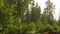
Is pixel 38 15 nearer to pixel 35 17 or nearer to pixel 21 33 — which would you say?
pixel 35 17

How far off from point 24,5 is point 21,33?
4.80 meters

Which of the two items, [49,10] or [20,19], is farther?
[49,10]

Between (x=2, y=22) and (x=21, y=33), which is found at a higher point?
(x=2, y=22)

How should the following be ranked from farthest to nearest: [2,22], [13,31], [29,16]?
[29,16]
[13,31]
[2,22]

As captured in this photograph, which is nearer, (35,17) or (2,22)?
(2,22)

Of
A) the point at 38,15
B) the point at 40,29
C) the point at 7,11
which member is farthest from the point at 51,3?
the point at 7,11

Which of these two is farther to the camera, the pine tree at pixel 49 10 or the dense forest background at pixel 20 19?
the pine tree at pixel 49 10

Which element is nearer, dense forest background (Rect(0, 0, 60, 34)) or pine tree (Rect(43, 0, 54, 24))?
dense forest background (Rect(0, 0, 60, 34))

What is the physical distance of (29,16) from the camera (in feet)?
177

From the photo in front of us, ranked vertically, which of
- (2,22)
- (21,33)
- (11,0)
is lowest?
(21,33)

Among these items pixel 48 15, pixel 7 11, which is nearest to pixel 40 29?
pixel 7 11

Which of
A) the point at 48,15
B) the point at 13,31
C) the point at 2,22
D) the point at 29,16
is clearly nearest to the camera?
the point at 2,22

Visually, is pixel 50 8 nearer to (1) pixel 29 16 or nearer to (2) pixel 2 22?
(1) pixel 29 16

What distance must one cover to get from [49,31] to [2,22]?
40.0 ft
